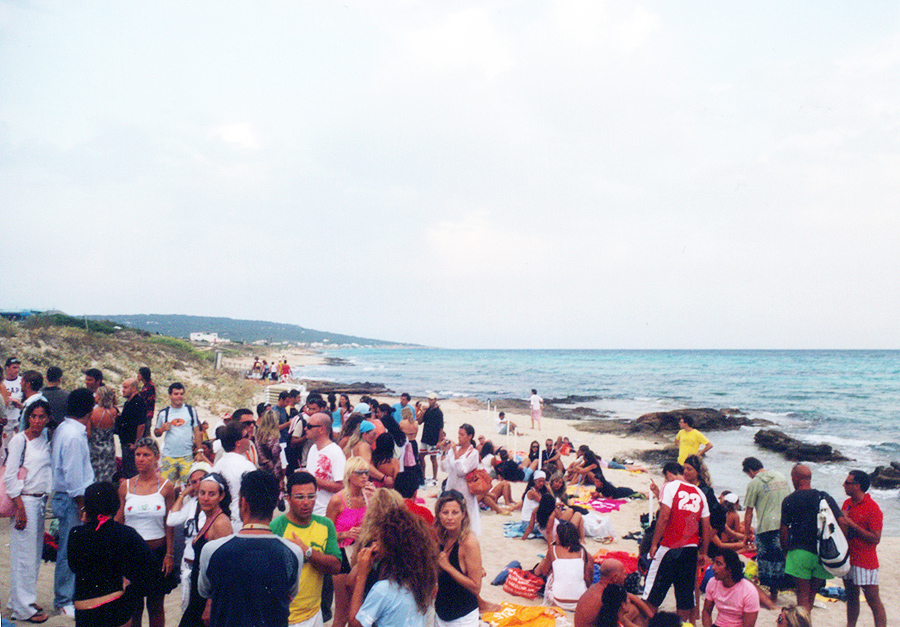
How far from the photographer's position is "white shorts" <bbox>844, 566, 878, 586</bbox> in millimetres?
5328

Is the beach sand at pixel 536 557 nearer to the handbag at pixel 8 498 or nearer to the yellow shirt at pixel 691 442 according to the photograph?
the handbag at pixel 8 498

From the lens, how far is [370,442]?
5855 mm

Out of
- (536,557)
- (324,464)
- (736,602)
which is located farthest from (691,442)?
(324,464)

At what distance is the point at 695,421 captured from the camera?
25.8 metres

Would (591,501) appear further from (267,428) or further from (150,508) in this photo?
(150,508)

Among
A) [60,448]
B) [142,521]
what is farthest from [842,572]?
[60,448]

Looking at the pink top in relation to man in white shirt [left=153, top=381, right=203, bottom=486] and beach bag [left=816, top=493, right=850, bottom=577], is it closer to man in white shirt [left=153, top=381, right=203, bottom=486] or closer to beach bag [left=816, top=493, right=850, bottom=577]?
beach bag [left=816, top=493, right=850, bottom=577]

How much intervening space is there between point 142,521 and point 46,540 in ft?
9.58

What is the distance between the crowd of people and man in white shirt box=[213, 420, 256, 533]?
0.6 inches

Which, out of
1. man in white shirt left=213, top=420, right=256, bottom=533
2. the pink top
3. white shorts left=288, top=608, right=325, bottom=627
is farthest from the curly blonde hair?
the pink top

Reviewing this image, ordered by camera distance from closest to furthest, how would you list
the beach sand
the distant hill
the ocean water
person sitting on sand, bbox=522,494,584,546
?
the beach sand
person sitting on sand, bbox=522,494,584,546
the ocean water
the distant hill

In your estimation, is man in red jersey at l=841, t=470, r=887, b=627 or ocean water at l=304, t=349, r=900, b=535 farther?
ocean water at l=304, t=349, r=900, b=535

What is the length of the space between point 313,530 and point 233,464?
5.12 ft

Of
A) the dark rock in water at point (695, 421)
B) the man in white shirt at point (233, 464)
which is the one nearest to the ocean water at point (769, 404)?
the dark rock in water at point (695, 421)
